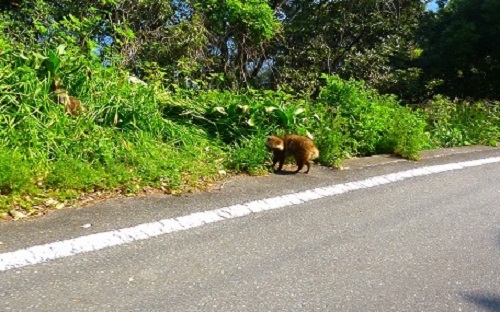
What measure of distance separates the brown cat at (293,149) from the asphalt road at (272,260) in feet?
2.41

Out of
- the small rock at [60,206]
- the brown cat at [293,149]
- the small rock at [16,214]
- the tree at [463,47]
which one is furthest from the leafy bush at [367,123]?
the tree at [463,47]

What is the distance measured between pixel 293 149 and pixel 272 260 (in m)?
2.30

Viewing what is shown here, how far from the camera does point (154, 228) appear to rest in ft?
11.6

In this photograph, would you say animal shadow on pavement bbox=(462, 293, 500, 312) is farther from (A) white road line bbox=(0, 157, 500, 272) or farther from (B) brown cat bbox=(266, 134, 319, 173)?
(B) brown cat bbox=(266, 134, 319, 173)

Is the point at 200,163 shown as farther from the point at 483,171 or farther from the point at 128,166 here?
the point at 483,171

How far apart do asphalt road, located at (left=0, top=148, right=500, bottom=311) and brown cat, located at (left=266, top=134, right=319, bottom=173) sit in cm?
73

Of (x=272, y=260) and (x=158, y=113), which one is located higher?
(x=158, y=113)

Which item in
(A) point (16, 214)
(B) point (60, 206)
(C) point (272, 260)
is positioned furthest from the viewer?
(B) point (60, 206)

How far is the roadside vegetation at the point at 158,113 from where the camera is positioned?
434 cm

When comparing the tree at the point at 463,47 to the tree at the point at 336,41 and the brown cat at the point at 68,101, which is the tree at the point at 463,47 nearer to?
the tree at the point at 336,41

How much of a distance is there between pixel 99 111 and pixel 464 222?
357 cm

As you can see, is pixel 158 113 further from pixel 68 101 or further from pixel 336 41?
pixel 336 41

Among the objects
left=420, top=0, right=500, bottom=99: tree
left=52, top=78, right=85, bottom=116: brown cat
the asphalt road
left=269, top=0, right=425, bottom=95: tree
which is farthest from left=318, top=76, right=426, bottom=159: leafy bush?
left=420, top=0, right=500, bottom=99: tree

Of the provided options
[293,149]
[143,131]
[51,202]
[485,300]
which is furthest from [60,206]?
[485,300]
